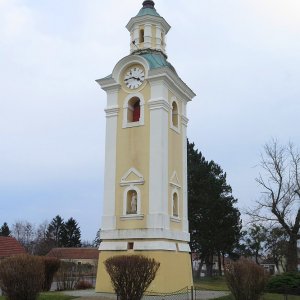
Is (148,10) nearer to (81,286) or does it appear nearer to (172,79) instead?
(172,79)

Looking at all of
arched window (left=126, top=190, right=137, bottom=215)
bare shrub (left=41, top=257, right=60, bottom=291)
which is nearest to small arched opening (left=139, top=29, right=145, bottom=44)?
arched window (left=126, top=190, right=137, bottom=215)

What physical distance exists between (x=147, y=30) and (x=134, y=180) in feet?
29.7

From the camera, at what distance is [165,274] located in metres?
20.9

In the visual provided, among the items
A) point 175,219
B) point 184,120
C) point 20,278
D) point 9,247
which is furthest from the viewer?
point 9,247

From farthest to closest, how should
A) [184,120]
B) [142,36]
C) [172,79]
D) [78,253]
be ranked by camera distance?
[78,253] → [142,36] → [184,120] → [172,79]

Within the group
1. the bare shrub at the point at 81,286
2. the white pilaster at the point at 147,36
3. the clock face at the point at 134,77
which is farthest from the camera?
the white pilaster at the point at 147,36

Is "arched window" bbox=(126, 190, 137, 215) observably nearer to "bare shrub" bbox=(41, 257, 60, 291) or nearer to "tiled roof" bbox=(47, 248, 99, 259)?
"bare shrub" bbox=(41, 257, 60, 291)

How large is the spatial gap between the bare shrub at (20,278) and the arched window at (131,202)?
23.1ft

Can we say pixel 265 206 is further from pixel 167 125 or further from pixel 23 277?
pixel 23 277

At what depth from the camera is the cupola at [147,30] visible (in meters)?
26.0

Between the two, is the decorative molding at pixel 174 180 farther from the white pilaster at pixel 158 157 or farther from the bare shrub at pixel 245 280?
the bare shrub at pixel 245 280

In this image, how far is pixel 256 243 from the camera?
62.7 metres

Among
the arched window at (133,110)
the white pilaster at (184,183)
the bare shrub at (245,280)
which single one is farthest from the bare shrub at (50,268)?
the bare shrub at (245,280)

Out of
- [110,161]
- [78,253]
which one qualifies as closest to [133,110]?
[110,161]
